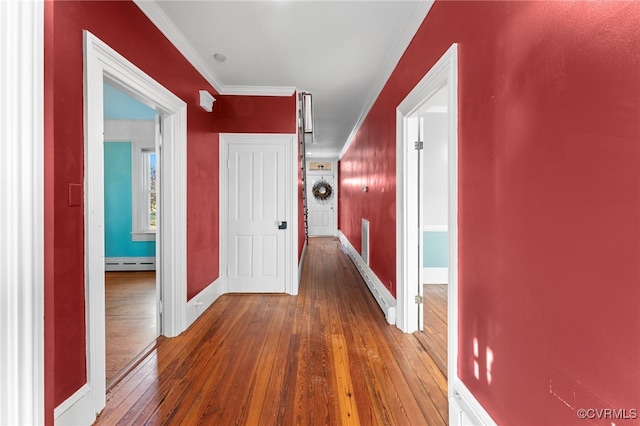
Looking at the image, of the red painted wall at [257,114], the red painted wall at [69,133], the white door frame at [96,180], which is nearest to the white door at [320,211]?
the red painted wall at [257,114]

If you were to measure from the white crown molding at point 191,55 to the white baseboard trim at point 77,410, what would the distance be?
2385 millimetres

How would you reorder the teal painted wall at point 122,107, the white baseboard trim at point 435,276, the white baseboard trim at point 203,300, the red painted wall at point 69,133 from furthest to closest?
the white baseboard trim at point 435,276 → the teal painted wall at point 122,107 → the white baseboard trim at point 203,300 → the red painted wall at point 69,133

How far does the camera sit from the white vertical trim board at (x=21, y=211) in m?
0.73

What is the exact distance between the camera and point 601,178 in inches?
29.8

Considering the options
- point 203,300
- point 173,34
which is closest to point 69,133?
point 173,34

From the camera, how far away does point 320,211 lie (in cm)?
966

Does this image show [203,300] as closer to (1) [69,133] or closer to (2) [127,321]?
(2) [127,321]

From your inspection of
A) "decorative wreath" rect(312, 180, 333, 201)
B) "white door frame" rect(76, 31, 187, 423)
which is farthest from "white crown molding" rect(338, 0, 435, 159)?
"decorative wreath" rect(312, 180, 333, 201)

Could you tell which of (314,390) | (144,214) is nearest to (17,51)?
(314,390)

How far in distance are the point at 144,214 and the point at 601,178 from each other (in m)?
5.67

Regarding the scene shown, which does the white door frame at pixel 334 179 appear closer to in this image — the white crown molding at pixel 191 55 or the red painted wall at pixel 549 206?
the white crown molding at pixel 191 55

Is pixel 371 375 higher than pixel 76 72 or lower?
lower

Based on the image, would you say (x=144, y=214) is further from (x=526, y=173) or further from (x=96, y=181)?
(x=526, y=173)

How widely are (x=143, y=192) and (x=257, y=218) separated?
8.69ft
